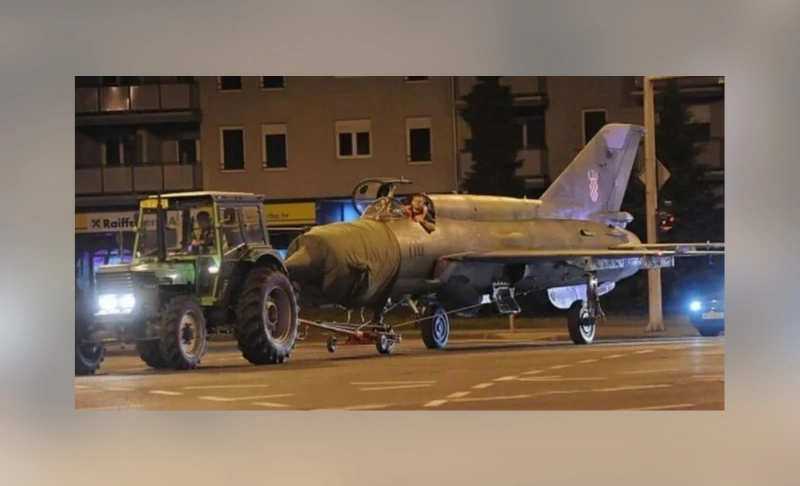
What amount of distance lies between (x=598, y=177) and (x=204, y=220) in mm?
1887

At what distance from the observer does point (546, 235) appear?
9.20 meters

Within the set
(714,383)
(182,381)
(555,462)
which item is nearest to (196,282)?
(182,381)

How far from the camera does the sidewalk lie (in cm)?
896

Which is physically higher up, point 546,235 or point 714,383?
point 546,235

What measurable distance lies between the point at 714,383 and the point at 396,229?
5.47 feet

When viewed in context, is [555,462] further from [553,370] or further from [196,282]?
[196,282]

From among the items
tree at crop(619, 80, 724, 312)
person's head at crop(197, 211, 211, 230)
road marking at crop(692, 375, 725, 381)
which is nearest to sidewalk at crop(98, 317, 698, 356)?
tree at crop(619, 80, 724, 312)

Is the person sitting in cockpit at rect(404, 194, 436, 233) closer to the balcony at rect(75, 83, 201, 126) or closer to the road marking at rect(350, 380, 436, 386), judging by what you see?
the road marking at rect(350, 380, 436, 386)

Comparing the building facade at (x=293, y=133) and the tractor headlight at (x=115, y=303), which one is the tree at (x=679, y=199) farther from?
the tractor headlight at (x=115, y=303)

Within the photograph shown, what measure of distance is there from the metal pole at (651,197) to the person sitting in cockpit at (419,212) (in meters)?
1.04

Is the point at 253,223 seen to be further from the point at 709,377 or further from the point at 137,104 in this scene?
the point at 709,377

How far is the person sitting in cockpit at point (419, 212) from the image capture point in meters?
9.06

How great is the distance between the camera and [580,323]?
29.5 ft
